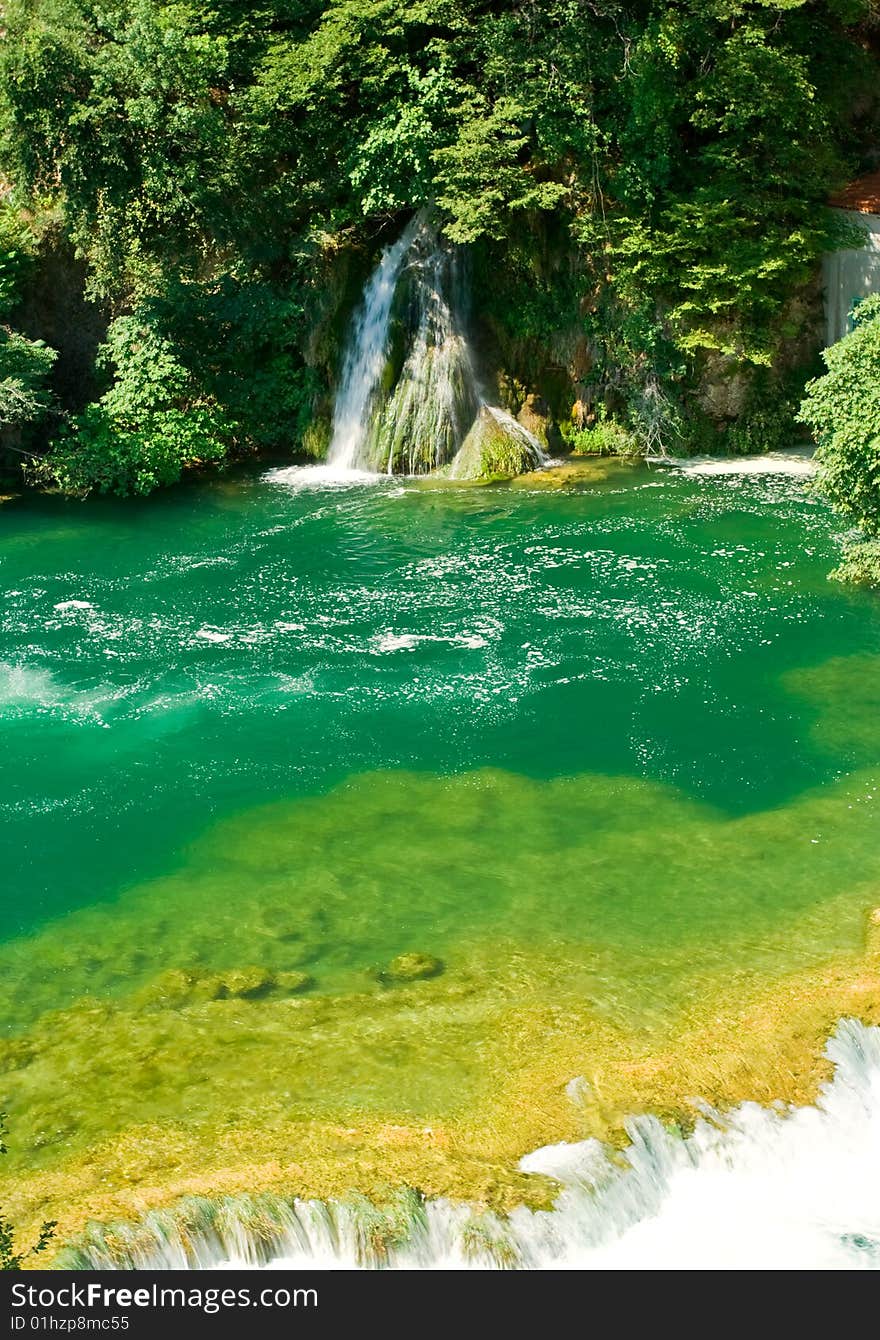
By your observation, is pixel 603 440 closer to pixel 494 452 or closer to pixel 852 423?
pixel 494 452

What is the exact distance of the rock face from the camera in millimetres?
25969

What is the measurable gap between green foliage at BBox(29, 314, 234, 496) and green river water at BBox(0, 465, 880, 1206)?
172cm

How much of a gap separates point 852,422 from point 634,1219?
11.8 m

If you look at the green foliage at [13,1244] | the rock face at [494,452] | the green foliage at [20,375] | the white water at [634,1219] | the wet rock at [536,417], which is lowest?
the white water at [634,1219]

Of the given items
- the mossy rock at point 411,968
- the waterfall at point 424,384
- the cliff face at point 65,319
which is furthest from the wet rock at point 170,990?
the cliff face at point 65,319

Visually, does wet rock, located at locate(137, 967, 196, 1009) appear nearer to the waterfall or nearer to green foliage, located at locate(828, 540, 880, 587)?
green foliage, located at locate(828, 540, 880, 587)

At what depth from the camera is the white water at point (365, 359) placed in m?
27.0

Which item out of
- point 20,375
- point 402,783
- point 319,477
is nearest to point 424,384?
point 319,477

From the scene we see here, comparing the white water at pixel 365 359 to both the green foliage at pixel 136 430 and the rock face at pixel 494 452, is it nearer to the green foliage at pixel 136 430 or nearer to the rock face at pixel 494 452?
the rock face at pixel 494 452

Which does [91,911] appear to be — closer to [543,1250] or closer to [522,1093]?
[522,1093]

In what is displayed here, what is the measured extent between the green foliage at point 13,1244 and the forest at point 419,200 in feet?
58.9

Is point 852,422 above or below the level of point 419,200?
below

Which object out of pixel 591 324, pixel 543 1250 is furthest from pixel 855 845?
pixel 591 324

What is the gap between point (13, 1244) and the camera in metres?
9.48
